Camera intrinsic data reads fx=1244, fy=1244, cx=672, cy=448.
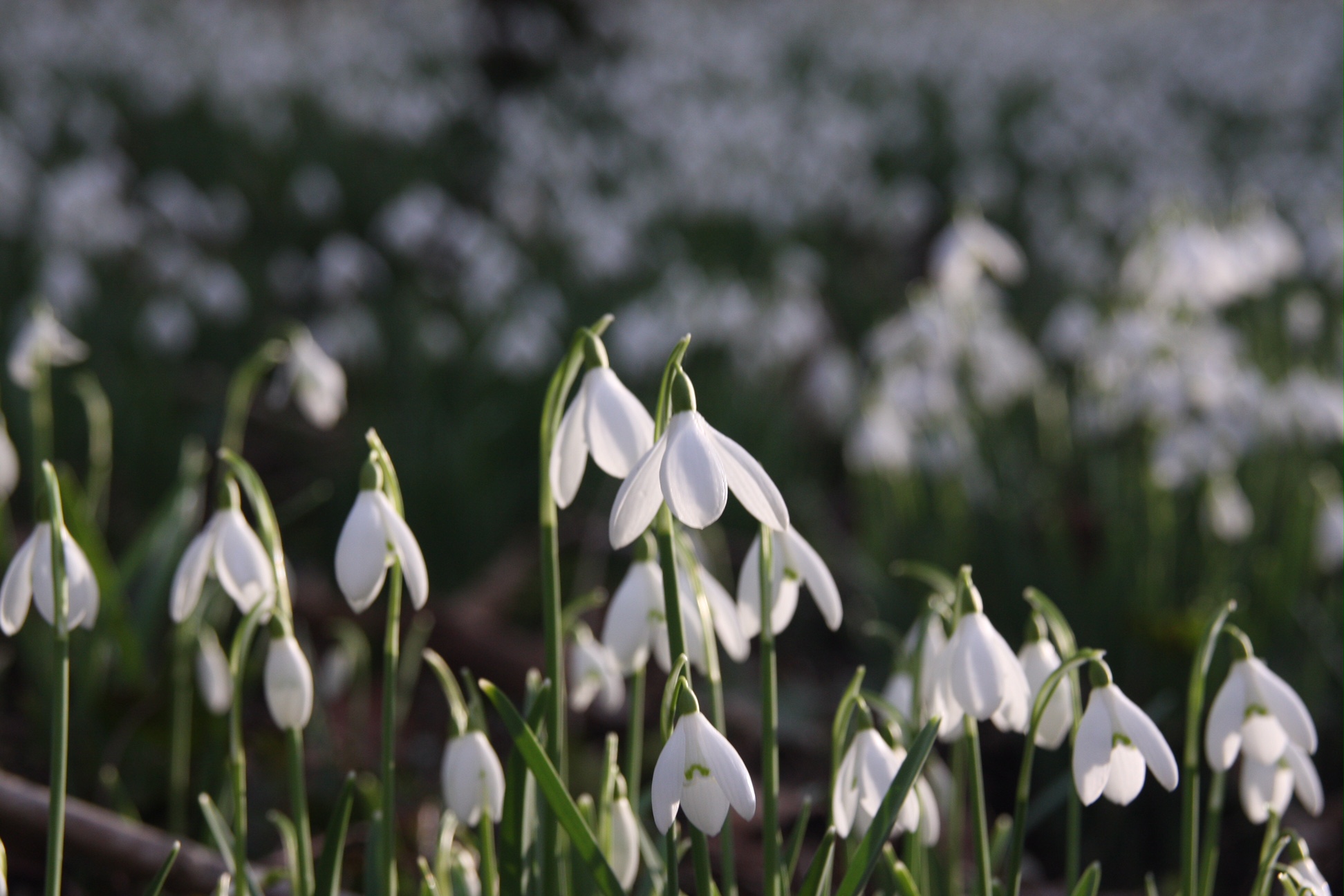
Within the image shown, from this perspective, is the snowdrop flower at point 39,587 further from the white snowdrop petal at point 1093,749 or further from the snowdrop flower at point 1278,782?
the snowdrop flower at point 1278,782

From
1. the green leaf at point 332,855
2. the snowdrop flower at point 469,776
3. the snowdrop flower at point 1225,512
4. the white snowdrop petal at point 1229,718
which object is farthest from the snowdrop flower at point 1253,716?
the snowdrop flower at point 1225,512

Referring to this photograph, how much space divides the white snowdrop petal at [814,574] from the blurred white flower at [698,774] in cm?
17

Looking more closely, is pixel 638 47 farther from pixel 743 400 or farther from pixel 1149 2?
pixel 1149 2

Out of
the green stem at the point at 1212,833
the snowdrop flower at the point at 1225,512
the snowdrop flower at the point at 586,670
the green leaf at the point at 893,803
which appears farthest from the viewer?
the snowdrop flower at the point at 1225,512

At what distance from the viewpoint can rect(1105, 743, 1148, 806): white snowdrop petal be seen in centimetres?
96

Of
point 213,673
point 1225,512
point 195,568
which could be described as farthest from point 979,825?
point 1225,512

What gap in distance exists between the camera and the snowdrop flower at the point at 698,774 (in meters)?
Result: 0.83

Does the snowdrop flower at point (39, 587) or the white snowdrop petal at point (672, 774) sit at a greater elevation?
the snowdrop flower at point (39, 587)

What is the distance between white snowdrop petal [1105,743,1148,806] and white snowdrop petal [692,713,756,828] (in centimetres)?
32

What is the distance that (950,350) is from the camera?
2.70m

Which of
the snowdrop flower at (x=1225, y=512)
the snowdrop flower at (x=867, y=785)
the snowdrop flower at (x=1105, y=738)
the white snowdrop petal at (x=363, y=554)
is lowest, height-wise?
the snowdrop flower at (x=867, y=785)

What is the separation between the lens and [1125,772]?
96 cm

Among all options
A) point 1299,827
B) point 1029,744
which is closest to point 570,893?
point 1029,744

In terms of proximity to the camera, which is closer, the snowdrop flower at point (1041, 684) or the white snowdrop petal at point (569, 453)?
the white snowdrop petal at point (569, 453)
